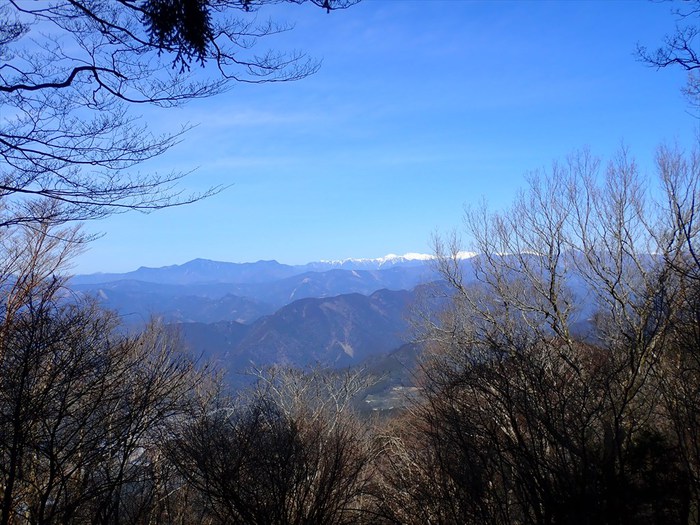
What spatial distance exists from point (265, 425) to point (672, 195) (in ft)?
34.4

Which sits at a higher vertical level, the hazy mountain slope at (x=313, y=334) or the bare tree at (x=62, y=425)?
the bare tree at (x=62, y=425)

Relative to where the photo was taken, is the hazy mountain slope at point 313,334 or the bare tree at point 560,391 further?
the hazy mountain slope at point 313,334

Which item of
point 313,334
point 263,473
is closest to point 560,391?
point 263,473

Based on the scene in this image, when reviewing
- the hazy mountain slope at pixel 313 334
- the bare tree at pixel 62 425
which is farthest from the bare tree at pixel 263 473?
the hazy mountain slope at pixel 313 334

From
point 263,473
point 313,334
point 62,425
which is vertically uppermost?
point 62,425

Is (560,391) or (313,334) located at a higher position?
(560,391)

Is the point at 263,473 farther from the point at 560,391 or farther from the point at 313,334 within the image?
the point at 313,334

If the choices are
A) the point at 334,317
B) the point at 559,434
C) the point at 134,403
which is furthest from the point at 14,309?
the point at 334,317

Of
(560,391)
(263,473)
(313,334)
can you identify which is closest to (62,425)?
(263,473)

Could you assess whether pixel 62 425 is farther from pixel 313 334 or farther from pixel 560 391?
pixel 313 334

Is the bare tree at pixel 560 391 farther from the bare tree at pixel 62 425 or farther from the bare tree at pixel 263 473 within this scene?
the bare tree at pixel 62 425

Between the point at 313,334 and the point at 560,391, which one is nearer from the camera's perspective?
the point at 560,391

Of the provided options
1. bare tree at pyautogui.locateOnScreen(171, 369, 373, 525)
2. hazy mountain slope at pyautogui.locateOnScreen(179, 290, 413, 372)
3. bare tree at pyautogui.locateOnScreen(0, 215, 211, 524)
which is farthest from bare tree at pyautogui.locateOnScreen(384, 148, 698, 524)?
hazy mountain slope at pyautogui.locateOnScreen(179, 290, 413, 372)

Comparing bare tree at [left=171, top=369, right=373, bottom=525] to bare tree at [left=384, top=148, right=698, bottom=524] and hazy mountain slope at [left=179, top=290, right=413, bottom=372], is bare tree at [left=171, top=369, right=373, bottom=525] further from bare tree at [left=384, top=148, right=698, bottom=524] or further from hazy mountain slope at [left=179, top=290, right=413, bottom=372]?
hazy mountain slope at [left=179, top=290, right=413, bottom=372]
